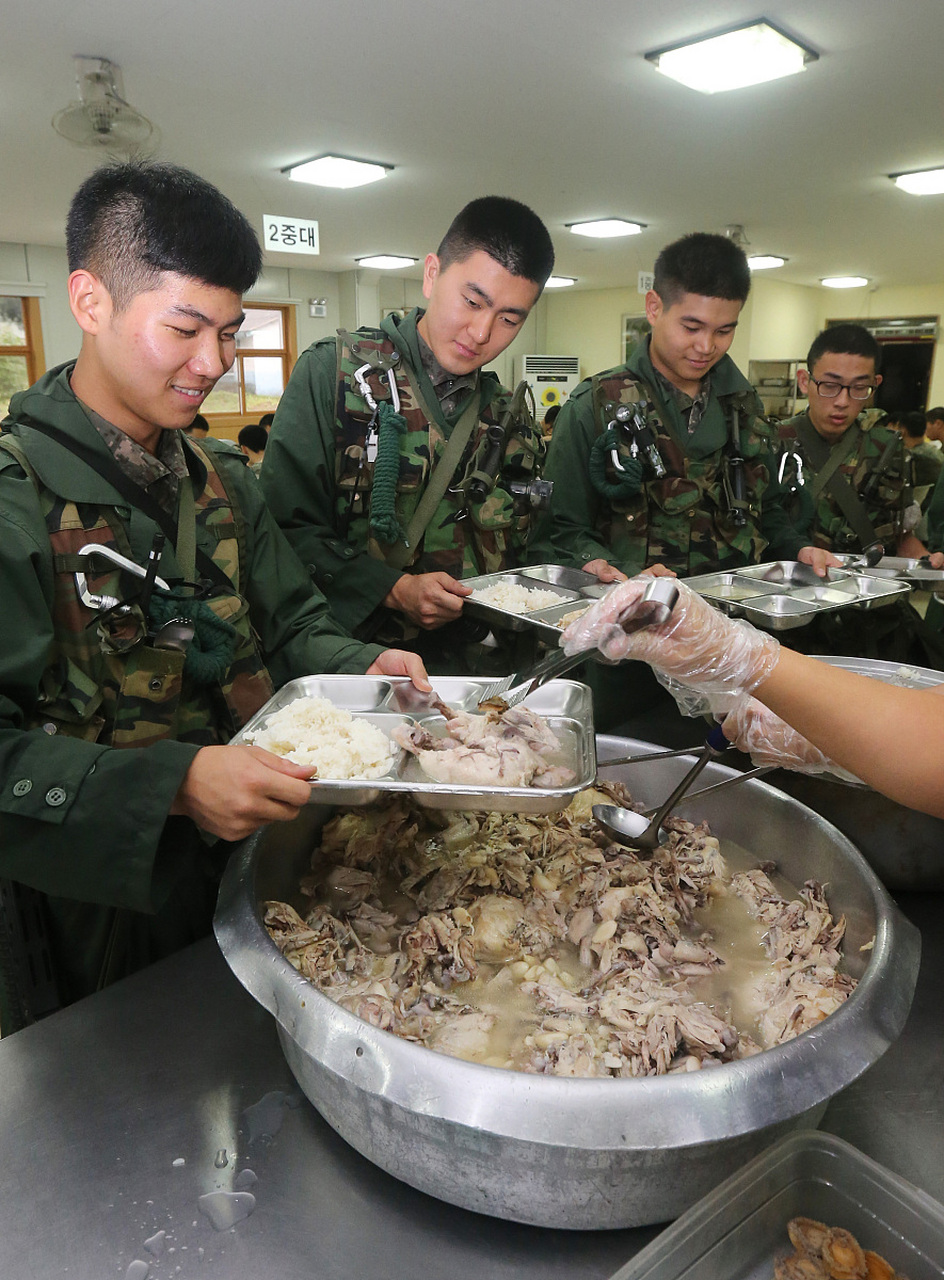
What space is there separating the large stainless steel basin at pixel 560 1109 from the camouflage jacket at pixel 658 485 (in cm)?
229

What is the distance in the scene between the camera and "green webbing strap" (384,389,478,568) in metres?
2.55

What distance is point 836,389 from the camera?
3822mm

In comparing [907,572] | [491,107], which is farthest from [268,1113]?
[491,107]

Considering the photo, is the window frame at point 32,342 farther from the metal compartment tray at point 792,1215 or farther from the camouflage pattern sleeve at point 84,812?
the metal compartment tray at point 792,1215

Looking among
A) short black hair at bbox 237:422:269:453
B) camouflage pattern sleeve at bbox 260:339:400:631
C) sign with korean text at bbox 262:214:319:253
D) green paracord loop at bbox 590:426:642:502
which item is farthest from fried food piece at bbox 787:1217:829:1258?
short black hair at bbox 237:422:269:453

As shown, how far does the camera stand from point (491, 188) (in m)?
6.77

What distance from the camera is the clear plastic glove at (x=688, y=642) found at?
1201mm

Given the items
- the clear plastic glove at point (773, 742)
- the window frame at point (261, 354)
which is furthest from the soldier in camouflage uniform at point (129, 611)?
the window frame at point (261, 354)

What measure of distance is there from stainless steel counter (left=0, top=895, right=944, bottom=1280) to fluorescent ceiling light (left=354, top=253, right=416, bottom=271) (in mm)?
9524

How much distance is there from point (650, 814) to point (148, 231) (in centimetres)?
126

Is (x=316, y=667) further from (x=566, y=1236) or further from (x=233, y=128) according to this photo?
(x=233, y=128)

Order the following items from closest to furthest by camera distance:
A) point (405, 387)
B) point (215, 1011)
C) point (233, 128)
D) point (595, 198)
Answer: point (215, 1011) → point (405, 387) → point (233, 128) → point (595, 198)

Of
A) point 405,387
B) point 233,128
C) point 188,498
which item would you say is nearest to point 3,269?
point 233,128

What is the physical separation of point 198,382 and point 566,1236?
1326mm
